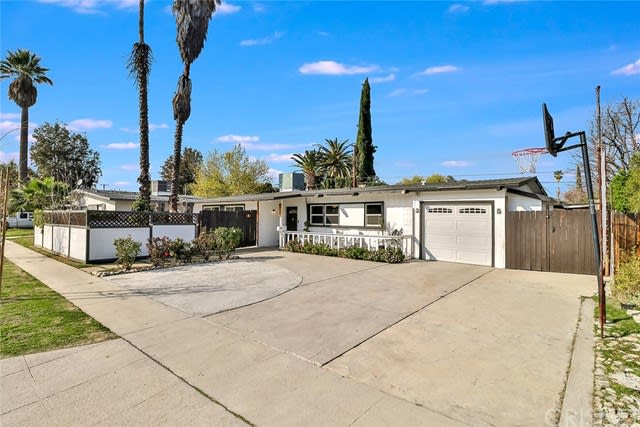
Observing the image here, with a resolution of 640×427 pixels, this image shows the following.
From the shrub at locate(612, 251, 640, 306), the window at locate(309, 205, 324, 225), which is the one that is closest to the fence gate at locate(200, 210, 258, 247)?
the window at locate(309, 205, 324, 225)

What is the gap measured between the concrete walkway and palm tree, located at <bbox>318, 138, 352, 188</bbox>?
27.5 metres

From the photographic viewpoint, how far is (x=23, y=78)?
29250 mm

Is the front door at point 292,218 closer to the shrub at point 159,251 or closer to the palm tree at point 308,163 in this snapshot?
the shrub at point 159,251

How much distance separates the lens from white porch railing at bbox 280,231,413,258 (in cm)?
1255

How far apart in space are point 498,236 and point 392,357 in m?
8.60

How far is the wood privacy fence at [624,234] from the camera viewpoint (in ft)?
22.7

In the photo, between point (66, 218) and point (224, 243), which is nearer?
point (224, 243)

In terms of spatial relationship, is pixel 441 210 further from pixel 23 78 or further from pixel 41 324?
pixel 23 78

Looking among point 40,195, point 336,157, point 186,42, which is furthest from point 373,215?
point 336,157

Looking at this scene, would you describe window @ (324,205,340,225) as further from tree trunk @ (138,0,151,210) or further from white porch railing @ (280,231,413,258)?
tree trunk @ (138,0,151,210)

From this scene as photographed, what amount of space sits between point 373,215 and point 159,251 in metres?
8.48

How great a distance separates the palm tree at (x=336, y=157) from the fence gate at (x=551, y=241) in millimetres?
24264

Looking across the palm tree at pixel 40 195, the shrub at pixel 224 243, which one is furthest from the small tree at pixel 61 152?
the shrub at pixel 224 243

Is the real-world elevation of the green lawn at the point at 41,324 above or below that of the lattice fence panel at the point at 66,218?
below
